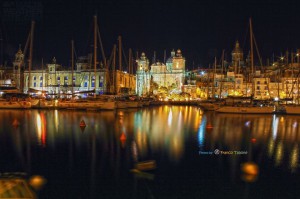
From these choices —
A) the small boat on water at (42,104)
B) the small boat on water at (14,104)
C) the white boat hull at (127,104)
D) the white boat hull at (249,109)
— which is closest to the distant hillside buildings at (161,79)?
the white boat hull at (127,104)

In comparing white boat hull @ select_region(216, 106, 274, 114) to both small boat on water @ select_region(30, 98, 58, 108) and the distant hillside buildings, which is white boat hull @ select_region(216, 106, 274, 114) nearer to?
small boat on water @ select_region(30, 98, 58, 108)

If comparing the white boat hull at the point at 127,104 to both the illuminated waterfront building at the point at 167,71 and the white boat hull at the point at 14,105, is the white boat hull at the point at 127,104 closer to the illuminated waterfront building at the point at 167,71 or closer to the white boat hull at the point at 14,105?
the white boat hull at the point at 14,105

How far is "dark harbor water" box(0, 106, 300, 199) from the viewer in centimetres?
923

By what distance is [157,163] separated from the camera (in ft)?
39.8

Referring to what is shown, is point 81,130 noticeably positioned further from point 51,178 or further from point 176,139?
point 51,178

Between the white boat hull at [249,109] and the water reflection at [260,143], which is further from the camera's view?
the white boat hull at [249,109]

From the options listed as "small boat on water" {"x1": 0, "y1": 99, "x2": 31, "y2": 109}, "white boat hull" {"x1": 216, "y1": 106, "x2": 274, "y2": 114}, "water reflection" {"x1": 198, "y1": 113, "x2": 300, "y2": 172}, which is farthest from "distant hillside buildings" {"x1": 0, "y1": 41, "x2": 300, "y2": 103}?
"water reflection" {"x1": 198, "y1": 113, "x2": 300, "y2": 172}

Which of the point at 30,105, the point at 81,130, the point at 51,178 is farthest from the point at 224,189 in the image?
the point at 30,105

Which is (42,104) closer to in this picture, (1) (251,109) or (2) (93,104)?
(2) (93,104)

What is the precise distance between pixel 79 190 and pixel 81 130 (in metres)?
12.5

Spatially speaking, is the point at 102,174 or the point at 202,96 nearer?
the point at 102,174

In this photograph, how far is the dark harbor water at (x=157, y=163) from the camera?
9227mm

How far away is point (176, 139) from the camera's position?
59.4 ft

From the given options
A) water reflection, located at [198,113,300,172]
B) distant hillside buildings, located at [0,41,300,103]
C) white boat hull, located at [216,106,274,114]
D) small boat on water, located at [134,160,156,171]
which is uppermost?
distant hillside buildings, located at [0,41,300,103]
